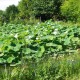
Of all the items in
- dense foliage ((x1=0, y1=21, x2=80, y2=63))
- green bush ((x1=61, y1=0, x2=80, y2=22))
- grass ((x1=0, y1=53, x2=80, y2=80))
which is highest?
green bush ((x1=61, y1=0, x2=80, y2=22))

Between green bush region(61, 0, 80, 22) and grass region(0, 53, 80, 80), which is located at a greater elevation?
green bush region(61, 0, 80, 22)

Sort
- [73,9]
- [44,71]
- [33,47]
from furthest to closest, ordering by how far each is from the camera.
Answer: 1. [73,9]
2. [33,47]
3. [44,71]

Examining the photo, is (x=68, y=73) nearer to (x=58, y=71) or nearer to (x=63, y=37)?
(x=58, y=71)

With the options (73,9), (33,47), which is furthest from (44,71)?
(73,9)

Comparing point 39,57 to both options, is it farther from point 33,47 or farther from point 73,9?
point 73,9

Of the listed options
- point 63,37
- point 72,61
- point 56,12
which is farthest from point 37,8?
point 72,61

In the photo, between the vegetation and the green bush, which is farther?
the green bush

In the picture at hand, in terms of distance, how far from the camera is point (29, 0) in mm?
49875

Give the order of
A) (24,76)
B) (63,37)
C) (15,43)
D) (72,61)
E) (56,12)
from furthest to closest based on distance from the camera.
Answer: (56,12) < (63,37) < (15,43) < (72,61) < (24,76)

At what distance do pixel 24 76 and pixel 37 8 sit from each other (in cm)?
3656

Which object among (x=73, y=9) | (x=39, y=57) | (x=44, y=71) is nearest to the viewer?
(x=44, y=71)

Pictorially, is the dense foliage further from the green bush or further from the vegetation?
the green bush

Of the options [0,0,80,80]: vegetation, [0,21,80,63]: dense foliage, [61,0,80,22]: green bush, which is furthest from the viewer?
[61,0,80,22]: green bush

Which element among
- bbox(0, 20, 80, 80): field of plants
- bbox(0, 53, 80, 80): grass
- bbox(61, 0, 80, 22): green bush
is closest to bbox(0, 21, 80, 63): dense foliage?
bbox(0, 20, 80, 80): field of plants
